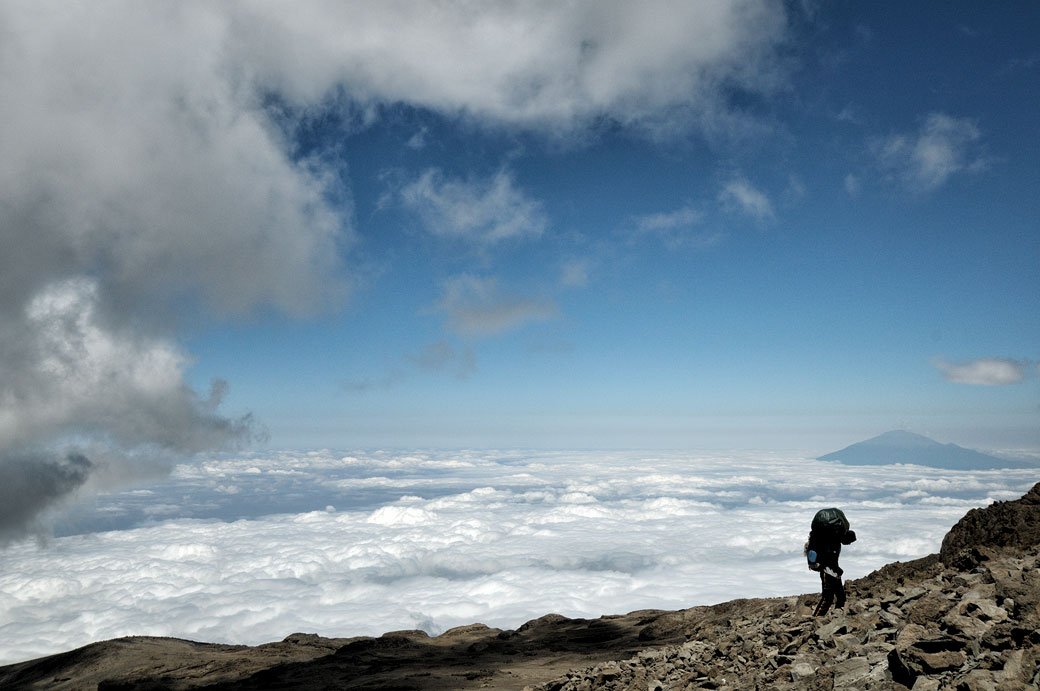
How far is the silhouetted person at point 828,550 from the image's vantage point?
1348 cm

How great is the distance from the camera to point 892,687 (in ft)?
24.3

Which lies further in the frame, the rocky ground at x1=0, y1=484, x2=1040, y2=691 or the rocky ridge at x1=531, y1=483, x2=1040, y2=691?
the rocky ground at x1=0, y1=484, x2=1040, y2=691

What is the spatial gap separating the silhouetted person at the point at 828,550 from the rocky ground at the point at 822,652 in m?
0.78

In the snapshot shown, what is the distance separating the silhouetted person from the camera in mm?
13484

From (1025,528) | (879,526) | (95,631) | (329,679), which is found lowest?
(95,631)

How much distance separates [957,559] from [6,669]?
106418 mm

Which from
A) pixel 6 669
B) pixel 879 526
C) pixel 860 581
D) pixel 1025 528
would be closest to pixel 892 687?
pixel 1025 528

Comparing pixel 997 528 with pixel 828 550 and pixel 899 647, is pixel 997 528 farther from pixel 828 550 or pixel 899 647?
pixel 899 647

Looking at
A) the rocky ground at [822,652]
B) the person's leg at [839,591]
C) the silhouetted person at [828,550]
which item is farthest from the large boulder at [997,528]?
the silhouetted person at [828,550]

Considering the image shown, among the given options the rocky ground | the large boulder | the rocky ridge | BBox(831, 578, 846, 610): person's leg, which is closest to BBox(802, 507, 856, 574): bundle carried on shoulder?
BBox(831, 578, 846, 610): person's leg

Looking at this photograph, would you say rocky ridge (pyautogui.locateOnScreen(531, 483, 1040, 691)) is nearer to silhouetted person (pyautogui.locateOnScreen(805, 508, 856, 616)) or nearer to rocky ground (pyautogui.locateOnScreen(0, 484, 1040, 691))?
rocky ground (pyautogui.locateOnScreen(0, 484, 1040, 691))

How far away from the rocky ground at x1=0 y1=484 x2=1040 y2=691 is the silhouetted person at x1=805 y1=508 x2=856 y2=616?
780 mm

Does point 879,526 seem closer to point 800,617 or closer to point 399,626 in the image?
point 399,626

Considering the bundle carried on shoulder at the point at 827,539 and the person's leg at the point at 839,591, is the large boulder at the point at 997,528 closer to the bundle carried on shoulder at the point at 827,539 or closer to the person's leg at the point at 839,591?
the person's leg at the point at 839,591
